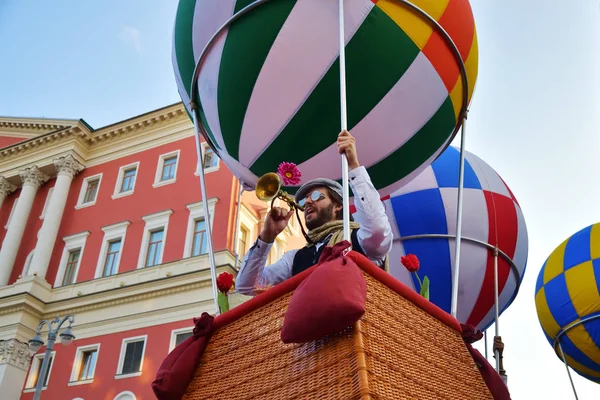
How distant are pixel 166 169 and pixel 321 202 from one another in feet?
69.1

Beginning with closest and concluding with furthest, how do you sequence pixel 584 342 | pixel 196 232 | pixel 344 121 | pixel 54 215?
pixel 344 121
pixel 584 342
pixel 196 232
pixel 54 215

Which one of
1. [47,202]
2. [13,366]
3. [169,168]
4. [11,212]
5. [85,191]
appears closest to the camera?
[13,366]

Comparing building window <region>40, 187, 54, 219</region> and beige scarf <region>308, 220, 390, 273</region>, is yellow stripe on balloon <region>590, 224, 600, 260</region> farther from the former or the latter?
building window <region>40, 187, 54, 219</region>

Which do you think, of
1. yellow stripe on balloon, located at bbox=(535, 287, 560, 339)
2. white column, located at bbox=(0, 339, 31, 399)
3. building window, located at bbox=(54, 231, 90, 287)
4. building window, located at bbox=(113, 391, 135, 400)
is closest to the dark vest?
yellow stripe on balloon, located at bbox=(535, 287, 560, 339)

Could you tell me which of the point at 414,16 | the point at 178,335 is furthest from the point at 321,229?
the point at 178,335

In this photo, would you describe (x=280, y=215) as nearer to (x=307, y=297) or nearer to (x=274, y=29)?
(x=274, y=29)

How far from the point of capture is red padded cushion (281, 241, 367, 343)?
1567 millimetres

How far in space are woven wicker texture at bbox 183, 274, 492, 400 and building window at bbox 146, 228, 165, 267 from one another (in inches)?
760

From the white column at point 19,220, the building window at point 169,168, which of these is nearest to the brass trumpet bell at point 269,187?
the building window at point 169,168

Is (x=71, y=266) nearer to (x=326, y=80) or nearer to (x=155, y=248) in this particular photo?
(x=155, y=248)

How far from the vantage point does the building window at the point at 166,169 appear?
22734 mm

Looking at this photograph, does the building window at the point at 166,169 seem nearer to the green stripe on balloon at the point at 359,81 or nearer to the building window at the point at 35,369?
the building window at the point at 35,369

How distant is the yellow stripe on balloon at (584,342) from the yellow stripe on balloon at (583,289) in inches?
7.2

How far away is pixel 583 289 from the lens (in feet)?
23.2
